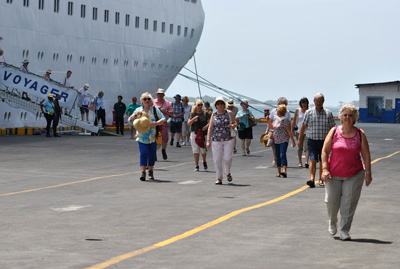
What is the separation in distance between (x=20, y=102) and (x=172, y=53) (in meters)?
20.3

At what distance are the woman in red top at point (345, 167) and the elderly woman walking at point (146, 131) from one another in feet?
24.6

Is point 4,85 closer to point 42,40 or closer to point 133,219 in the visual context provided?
point 42,40

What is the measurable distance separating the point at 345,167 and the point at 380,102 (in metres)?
63.8

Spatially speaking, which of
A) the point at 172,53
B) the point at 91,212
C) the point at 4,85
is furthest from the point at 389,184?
the point at 172,53

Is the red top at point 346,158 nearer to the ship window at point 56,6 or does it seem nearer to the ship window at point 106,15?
the ship window at point 56,6

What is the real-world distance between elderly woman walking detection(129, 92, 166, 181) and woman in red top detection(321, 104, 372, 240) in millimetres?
7495

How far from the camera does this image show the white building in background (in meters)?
71.4

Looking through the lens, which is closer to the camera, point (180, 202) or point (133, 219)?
point (133, 219)

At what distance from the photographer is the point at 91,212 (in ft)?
38.9

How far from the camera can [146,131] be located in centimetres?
1733

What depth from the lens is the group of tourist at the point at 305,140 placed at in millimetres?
9969

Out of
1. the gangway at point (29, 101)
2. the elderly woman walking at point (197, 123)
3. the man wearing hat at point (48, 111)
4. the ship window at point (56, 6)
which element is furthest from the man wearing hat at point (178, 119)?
the ship window at point (56, 6)

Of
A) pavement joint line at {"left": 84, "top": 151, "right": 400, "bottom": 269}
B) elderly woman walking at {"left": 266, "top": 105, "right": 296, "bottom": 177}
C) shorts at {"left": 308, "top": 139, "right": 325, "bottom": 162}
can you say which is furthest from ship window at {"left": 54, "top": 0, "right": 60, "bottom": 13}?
pavement joint line at {"left": 84, "top": 151, "right": 400, "bottom": 269}

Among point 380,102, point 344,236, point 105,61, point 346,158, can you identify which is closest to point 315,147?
point 346,158
